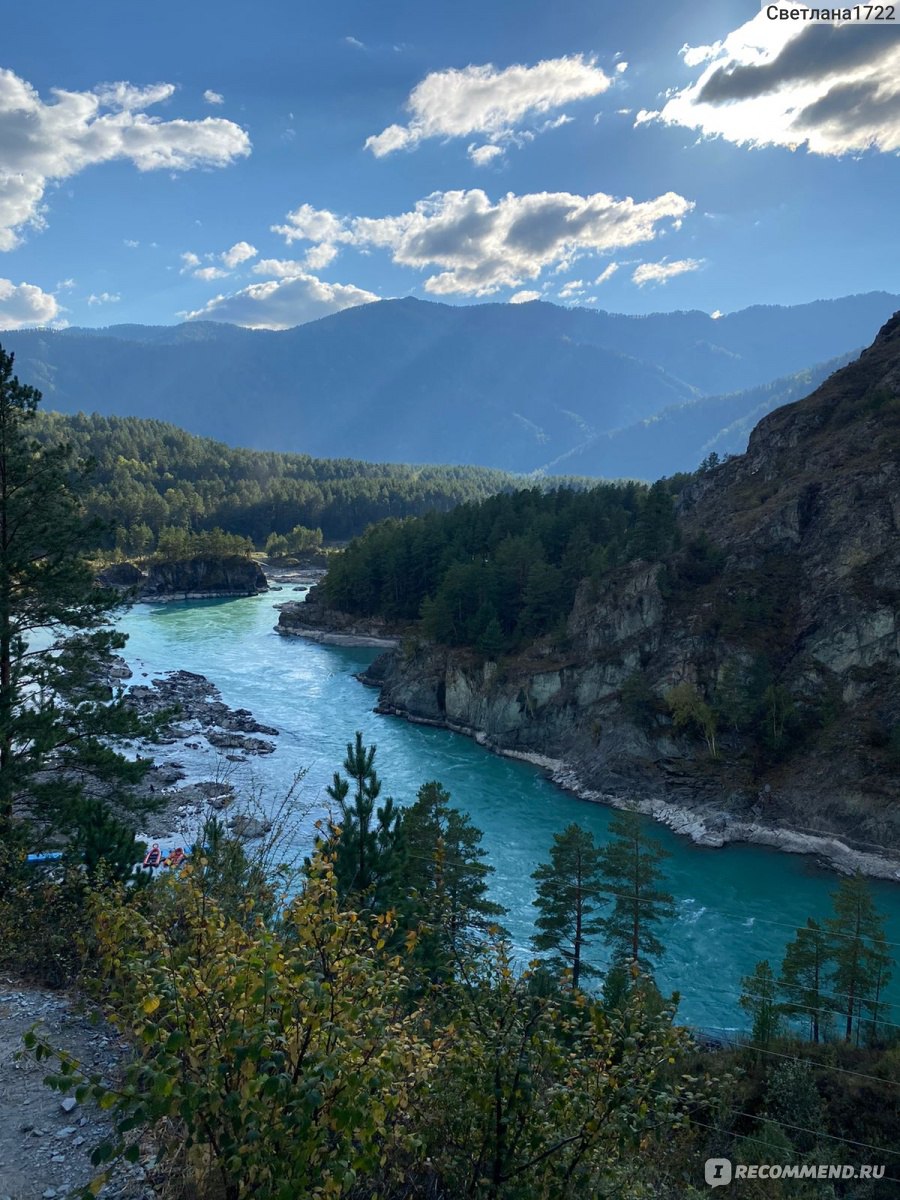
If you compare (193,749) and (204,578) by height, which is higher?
(204,578)

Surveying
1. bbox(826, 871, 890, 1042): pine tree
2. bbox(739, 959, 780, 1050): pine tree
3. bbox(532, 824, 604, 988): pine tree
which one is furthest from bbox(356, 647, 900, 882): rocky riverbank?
bbox(739, 959, 780, 1050): pine tree

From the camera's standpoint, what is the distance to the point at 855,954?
2188 centimetres

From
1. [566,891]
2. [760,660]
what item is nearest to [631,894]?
[566,891]

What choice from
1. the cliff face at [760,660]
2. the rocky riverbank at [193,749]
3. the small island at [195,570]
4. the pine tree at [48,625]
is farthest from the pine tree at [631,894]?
the small island at [195,570]

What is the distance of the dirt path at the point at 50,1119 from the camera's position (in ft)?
21.0

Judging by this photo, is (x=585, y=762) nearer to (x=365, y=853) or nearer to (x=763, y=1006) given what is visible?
(x=763, y=1006)

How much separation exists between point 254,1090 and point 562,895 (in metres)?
24.5

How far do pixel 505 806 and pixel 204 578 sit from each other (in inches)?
3985

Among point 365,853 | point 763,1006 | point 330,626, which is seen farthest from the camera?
point 330,626

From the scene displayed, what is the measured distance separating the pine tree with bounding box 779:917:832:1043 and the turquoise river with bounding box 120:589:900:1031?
3.59m

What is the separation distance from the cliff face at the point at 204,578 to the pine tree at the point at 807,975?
122 metres

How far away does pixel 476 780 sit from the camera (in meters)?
51.1

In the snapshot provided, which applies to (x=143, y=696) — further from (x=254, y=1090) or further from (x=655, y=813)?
(x=254, y=1090)

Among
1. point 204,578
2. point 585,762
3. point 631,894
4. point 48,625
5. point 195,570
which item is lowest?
point 585,762
